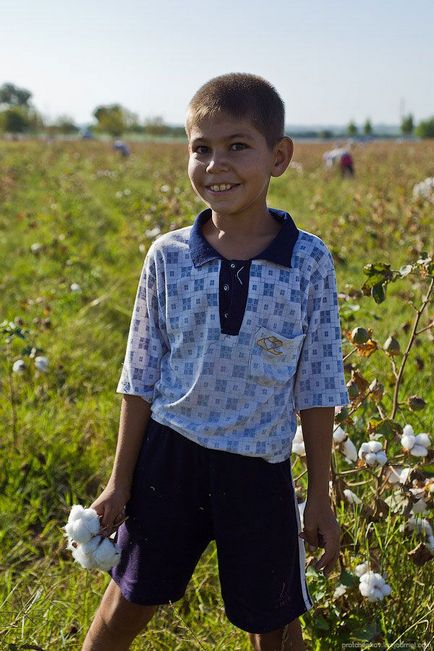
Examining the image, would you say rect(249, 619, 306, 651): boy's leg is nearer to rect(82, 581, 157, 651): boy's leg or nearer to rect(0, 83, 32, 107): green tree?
rect(82, 581, 157, 651): boy's leg

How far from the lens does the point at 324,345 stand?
154cm

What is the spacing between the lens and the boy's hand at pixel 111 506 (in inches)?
63.4

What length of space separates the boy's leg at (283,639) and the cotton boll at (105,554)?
1.20 feet

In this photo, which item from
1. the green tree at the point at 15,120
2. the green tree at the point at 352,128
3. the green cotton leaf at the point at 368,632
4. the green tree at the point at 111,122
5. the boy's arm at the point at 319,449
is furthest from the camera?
the green tree at the point at 352,128

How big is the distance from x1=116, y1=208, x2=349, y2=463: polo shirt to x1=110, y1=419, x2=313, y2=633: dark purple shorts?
55mm

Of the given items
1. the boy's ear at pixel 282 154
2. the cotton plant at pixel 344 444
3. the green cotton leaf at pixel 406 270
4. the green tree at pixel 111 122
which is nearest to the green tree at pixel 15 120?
the green tree at pixel 111 122

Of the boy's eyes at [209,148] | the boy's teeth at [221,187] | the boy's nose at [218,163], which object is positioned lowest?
the boy's teeth at [221,187]

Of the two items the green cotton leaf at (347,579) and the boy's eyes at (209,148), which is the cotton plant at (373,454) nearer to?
the green cotton leaf at (347,579)

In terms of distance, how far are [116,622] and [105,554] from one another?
0.73 feet

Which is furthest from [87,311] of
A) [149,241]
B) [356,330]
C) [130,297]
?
[356,330]

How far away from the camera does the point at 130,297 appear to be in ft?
17.1

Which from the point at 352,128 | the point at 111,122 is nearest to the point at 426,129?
the point at 352,128

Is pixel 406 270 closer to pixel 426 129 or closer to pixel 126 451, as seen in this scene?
pixel 126 451

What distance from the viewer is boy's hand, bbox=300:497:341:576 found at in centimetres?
155
